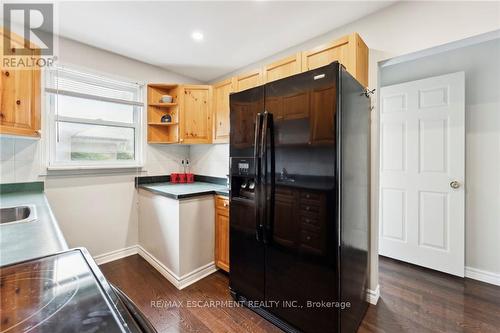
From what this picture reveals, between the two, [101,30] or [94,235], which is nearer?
[101,30]

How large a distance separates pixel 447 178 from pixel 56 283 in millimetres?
3137

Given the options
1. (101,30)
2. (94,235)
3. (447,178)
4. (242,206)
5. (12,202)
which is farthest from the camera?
(94,235)

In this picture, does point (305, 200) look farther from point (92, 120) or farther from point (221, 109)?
point (92, 120)

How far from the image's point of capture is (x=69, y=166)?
7.77ft

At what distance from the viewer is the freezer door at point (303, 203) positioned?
1344 millimetres

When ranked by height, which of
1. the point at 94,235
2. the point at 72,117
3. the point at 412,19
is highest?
the point at 412,19

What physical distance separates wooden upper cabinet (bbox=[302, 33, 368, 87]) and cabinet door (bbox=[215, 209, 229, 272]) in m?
1.65

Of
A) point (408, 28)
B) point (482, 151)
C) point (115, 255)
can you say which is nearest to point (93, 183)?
point (115, 255)

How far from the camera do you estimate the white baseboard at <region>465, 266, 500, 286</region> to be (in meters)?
2.15

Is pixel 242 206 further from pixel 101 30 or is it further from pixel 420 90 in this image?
pixel 420 90

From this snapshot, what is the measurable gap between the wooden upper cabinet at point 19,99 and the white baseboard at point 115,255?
156 centimetres

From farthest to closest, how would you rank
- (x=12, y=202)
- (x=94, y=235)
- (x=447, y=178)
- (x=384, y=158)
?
(x=384, y=158)
(x=94, y=235)
(x=447, y=178)
(x=12, y=202)

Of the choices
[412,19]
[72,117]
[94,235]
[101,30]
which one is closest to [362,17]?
[412,19]

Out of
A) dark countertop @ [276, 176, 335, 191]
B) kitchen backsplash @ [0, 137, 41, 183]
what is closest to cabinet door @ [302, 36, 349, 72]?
dark countertop @ [276, 176, 335, 191]
